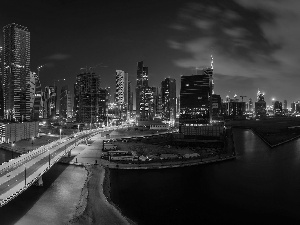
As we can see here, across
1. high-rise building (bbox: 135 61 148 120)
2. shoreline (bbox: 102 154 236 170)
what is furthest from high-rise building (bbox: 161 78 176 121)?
shoreline (bbox: 102 154 236 170)

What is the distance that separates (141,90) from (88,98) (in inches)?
1572

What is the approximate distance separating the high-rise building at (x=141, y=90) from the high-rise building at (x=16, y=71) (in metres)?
57.1

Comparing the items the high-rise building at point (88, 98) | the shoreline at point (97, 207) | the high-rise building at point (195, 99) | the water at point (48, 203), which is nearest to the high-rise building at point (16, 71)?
the high-rise building at point (88, 98)

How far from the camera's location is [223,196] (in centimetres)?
3328

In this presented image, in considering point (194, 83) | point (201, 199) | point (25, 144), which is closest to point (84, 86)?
point (194, 83)

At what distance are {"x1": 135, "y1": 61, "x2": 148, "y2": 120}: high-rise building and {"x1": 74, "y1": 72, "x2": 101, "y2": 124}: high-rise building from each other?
1072 inches

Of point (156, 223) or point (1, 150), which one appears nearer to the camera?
point (156, 223)

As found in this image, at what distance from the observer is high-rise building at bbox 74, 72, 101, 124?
137350 millimetres

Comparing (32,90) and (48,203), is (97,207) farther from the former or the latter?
(32,90)

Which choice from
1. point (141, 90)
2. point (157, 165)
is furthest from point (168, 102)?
point (157, 165)

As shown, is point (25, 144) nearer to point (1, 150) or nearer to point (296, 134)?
point (1, 150)

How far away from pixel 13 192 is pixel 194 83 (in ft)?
349

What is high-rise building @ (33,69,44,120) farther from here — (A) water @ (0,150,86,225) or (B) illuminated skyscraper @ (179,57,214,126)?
(A) water @ (0,150,86,225)

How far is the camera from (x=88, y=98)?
140 meters
